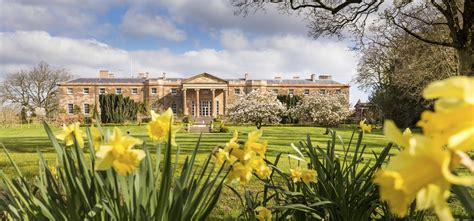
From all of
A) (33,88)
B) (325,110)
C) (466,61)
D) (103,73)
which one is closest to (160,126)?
(466,61)

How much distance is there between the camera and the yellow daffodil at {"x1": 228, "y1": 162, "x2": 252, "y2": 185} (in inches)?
47.9

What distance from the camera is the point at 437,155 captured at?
38 cm

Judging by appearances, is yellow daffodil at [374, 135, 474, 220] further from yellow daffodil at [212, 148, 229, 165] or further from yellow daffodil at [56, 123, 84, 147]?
yellow daffodil at [56, 123, 84, 147]

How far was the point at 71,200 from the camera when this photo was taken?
127cm

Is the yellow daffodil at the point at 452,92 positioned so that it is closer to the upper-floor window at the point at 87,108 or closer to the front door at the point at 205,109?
the front door at the point at 205,109

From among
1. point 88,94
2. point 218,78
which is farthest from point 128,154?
point 88,94

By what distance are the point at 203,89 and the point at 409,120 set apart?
28633mm

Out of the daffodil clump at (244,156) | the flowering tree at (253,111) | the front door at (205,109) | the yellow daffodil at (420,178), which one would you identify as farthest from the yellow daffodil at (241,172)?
the front door at (205,109)

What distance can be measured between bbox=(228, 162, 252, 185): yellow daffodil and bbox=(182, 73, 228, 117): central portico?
1862 inches

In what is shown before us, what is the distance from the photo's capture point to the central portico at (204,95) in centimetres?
4875

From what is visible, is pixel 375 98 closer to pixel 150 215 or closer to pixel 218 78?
pixel 218 78

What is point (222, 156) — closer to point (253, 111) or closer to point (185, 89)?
point (253, 111)

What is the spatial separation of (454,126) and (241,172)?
89 cm

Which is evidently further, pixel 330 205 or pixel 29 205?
pixel 330 205
